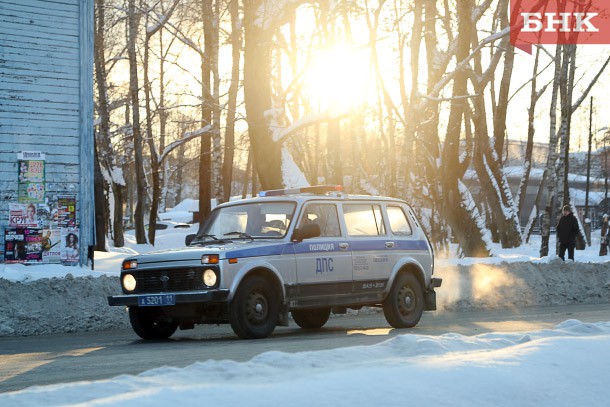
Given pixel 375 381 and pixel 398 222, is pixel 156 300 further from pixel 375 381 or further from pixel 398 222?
pixel 375 381

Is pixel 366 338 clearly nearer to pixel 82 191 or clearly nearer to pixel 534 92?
pixel 82 191

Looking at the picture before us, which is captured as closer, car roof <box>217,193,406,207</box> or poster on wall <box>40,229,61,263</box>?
car roof <box>217,193,406,207</box>

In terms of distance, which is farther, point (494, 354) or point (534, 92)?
point (534, 92)

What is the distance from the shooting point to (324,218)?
14.7m

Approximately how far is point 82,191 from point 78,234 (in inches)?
39.2

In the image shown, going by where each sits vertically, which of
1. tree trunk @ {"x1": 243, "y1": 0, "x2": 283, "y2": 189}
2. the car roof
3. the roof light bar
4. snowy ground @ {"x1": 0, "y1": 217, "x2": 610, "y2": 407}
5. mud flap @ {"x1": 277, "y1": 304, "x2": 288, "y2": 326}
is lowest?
mud flap @ {"x1": 277, "y1": 304, "x2": 288, "y2": 326}

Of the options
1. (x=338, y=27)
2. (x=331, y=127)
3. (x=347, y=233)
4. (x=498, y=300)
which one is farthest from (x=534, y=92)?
(x=347, y=233)

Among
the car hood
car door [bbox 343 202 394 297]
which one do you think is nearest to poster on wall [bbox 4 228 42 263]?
the car hood

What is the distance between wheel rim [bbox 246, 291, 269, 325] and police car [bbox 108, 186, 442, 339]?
12mm

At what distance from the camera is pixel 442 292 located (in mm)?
21750

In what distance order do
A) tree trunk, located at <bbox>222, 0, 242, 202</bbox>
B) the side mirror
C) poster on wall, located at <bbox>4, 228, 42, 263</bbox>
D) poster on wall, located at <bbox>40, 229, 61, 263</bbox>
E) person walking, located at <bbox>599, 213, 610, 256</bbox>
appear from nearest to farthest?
the side mirror
poster on wall, located at <bbox>4, 228, 42, 263</bbox>
poster on wall, located at <bbox>40, 229, 61, 263</bbox>
tree trunk, located at <bbox>222, 0, 242, 202</bbox>
person walking, located at <bbox>599, 213, 610, 256</bbox>

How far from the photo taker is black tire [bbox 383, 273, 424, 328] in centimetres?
1519

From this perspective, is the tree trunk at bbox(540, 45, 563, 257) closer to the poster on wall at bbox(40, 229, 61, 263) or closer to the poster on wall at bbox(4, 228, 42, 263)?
the poster on wall at bbox(40, 229, 61, 263)

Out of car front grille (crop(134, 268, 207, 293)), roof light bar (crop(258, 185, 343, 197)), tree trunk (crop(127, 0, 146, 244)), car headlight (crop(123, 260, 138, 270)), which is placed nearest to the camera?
car front grille (crop(134, 268, 207, 293))
